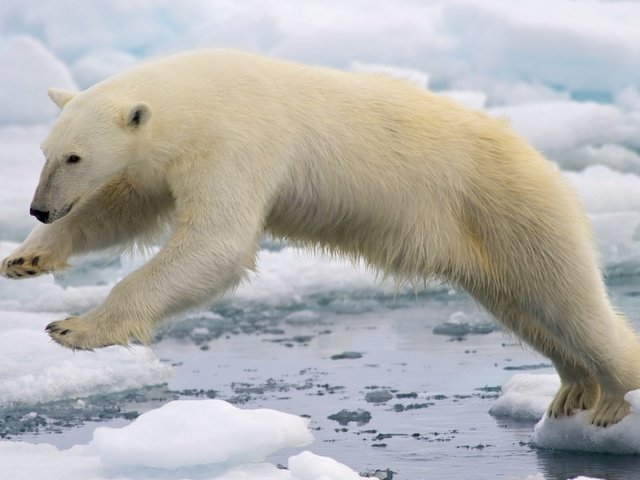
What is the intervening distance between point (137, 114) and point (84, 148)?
0.70 ft

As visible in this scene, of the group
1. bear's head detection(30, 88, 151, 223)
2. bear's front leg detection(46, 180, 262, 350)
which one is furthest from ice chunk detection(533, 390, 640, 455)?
bear's head detection(30, 88, 151, 223)

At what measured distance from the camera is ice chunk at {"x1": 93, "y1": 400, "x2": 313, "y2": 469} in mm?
3654

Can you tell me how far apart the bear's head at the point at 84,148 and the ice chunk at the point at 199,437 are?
79 cm

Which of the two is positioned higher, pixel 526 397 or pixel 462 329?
pixel 526 397

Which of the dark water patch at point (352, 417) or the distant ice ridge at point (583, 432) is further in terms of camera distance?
the dark water patch at point (352, 417)

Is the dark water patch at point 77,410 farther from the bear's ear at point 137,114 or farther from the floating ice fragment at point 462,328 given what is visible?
the floating ice fragment at point 462,328

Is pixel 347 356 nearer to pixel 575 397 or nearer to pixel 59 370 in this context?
pixel 59 370

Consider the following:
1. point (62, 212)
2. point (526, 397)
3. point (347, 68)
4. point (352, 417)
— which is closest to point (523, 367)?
point (526, 397)

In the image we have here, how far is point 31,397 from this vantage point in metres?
5.62

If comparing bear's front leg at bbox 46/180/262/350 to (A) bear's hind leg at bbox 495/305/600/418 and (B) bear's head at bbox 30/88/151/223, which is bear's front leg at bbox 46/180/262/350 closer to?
(B) bear's head at bbox 30/88/151/223

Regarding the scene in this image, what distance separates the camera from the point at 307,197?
4199 millimetres

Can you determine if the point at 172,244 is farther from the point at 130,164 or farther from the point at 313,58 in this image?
the point at 313,58

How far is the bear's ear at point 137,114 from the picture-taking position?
12.6 ft

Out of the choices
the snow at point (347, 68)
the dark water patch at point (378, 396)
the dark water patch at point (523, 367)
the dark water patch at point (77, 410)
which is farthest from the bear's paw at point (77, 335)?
the dark water patch at point (523, 367)
